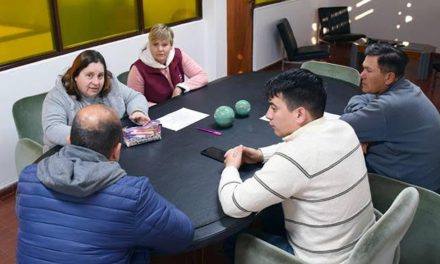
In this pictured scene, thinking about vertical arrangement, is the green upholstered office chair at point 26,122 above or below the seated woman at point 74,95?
below

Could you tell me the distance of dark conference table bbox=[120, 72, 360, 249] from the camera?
159cm

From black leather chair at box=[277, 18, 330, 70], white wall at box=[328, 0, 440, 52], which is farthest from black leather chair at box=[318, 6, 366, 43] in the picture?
black leather chair at box=[277, 18, 330, 70]

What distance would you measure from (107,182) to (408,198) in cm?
98

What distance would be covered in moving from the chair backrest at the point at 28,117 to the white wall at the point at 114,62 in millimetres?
677

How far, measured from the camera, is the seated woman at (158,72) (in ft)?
9.61

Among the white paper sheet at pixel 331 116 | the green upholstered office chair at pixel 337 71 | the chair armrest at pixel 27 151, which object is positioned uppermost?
the green upholstered office chair at pixel 337 71

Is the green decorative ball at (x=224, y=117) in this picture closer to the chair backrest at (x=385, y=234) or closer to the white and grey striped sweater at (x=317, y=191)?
the white and grey striped sweater at (x=317, y=191)

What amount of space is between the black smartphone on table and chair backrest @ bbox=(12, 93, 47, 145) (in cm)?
105

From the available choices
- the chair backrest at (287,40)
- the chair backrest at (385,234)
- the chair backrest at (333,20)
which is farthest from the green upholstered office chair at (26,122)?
the chair backrest at (333,20)

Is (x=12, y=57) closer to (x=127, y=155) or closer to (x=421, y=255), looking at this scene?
(x=127, y=155)

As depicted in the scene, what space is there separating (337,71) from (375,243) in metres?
2.10

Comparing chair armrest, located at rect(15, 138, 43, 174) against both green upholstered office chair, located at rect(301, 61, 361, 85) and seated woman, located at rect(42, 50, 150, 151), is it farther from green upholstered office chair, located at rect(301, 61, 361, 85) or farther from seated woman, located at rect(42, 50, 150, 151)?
green upholstered office chair, located at rect(301, 61, 361, 85)

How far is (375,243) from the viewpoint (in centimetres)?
137

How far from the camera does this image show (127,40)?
3990 mm
